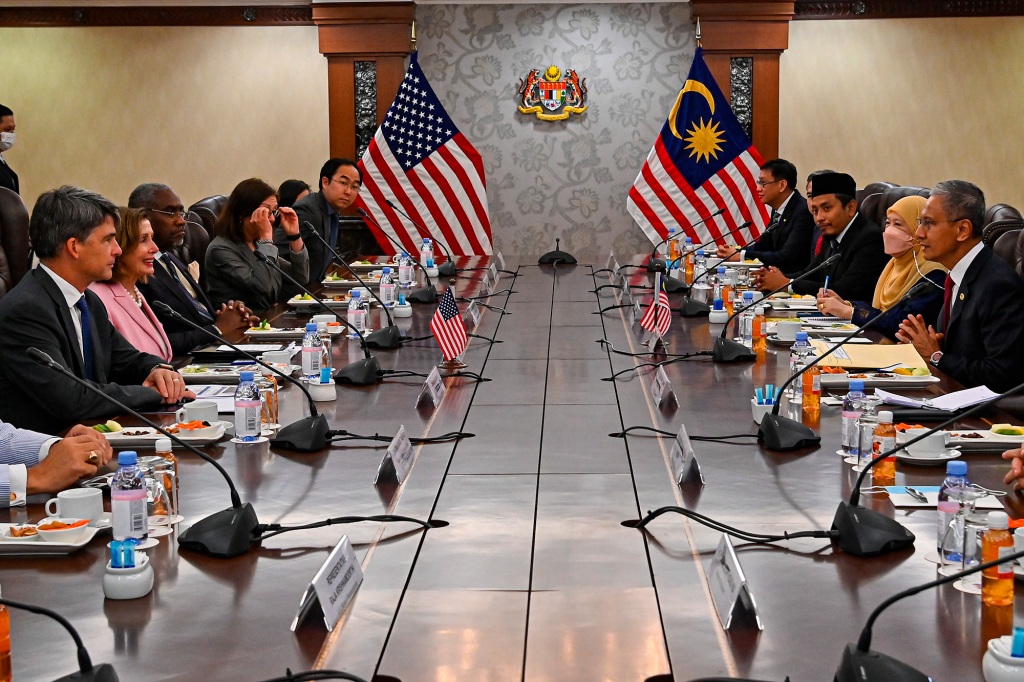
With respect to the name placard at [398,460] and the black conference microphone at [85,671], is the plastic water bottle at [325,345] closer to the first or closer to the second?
the name placard at [398,460]

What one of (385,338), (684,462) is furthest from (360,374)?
(684,462)

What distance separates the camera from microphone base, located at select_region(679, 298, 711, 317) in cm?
446

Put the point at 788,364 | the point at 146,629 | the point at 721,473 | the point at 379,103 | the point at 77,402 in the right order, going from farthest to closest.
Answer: the point at 379,103 < the point at 788,364 < the point at 77,402 < the point at 721,473 < the point at 146,629

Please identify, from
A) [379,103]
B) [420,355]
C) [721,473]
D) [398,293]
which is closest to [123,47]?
[379,103]

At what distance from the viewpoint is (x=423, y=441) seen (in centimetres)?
266

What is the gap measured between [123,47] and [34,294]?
6.00m

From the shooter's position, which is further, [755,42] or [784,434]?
[755,42]

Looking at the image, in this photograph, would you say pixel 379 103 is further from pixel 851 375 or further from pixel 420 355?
pixel 851 375

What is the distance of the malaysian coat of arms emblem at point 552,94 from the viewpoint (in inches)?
316

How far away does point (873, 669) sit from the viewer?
138 cm

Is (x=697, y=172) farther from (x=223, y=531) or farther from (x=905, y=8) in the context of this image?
(x=223, y=531)

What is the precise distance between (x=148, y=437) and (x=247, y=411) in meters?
0.21

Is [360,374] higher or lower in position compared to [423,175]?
lower

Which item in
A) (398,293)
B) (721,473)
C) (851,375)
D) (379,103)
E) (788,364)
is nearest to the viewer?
(721,473)
